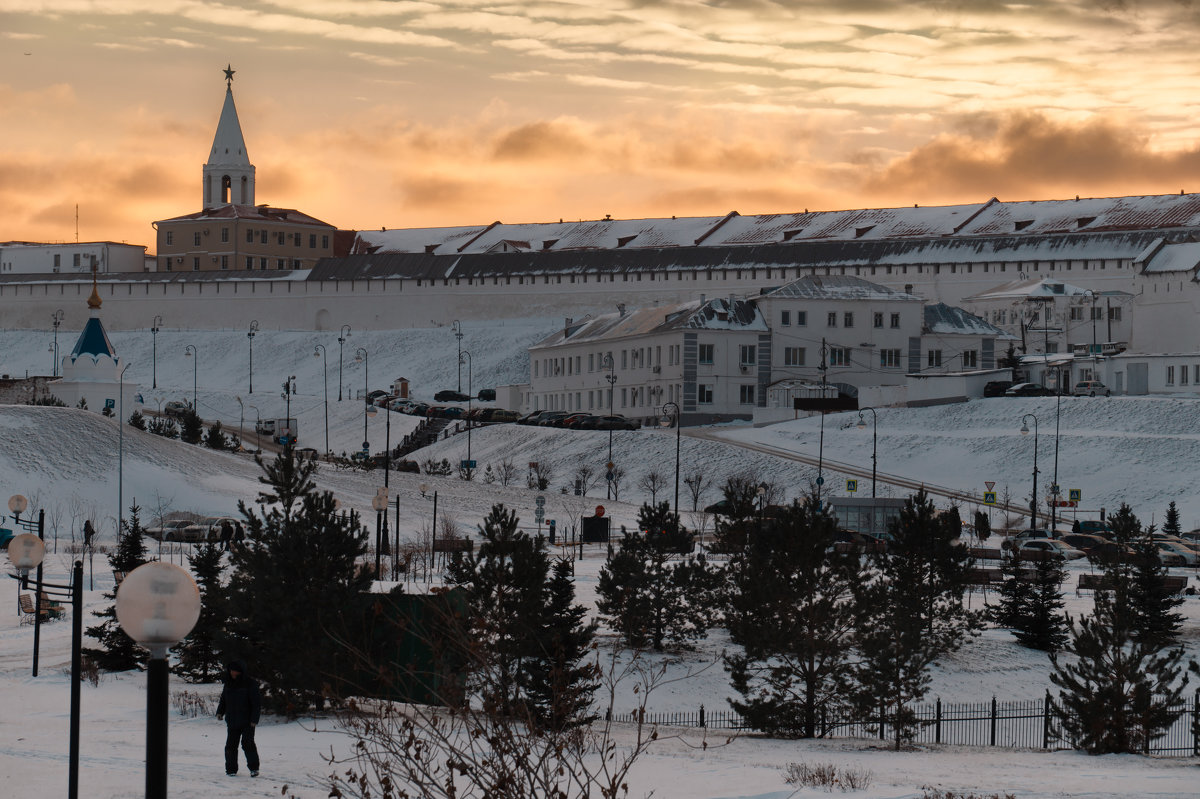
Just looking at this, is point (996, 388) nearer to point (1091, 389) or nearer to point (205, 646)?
point (1091, 389)

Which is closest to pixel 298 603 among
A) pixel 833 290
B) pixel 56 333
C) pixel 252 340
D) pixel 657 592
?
pixel 657 592

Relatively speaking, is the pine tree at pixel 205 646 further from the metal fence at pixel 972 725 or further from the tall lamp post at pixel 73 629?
the metal fence at pixel 972 725

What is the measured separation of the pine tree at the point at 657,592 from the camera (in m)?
26.6

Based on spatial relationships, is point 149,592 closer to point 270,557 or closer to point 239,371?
point 270,557

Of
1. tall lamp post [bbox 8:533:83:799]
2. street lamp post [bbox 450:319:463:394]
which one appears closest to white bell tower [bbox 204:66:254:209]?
street lamp post [bbox 450:319:463:394]

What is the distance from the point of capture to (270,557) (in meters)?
18.7

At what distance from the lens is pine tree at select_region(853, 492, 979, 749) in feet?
68.9

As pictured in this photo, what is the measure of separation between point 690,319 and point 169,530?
30.1m

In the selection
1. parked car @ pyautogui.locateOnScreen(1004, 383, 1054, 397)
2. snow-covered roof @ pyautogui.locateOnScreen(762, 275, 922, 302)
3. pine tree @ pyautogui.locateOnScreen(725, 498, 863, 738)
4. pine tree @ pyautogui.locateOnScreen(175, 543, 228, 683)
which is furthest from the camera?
snow-covered roof @ pyautogui.locateOnScreen(762, 275, 922, 302)

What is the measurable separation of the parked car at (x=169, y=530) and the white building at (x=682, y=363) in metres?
27.5

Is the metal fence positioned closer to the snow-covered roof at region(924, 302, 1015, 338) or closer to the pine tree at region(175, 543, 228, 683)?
the pine tree at region(175, 543, 228, 683)

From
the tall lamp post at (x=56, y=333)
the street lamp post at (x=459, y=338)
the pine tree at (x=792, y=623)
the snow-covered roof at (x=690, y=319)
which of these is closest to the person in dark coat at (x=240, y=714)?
the pine tree at (x=792, y=623)

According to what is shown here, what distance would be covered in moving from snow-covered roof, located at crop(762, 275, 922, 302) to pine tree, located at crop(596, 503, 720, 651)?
137 ft

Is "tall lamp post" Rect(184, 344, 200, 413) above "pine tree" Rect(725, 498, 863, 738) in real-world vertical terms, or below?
above
